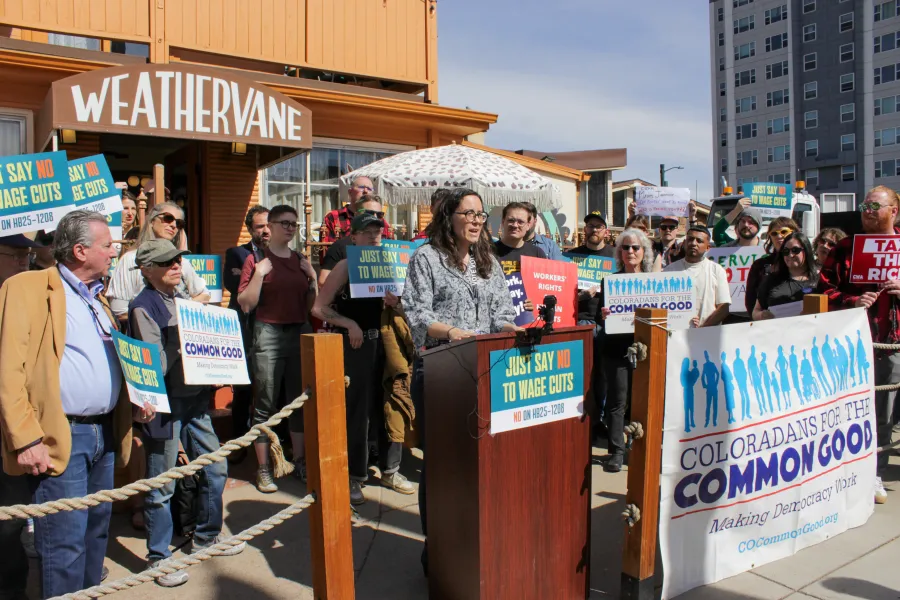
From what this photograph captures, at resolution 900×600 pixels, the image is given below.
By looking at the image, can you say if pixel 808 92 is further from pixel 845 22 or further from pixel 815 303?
pixel 815 303

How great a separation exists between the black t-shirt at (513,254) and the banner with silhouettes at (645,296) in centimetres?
65

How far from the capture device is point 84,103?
692 cm

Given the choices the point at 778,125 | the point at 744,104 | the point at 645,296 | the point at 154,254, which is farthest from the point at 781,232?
the point at 744,104

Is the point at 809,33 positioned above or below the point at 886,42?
above

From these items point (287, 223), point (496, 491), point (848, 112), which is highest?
point (848, 112)

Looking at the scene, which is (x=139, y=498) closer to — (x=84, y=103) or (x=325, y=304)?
(x=325, y=304)

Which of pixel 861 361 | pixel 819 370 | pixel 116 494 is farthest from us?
pixel 861 361

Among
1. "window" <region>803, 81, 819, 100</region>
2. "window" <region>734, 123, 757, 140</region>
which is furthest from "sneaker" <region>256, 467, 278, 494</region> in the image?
"window" <region>734, 123, 757, 140</region>

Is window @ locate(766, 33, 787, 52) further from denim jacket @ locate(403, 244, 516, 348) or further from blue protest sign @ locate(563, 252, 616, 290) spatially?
denim jacket @ locate(403, 244, 516, 348)

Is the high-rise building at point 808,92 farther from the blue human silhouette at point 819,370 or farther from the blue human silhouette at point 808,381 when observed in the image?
the blue human silhouette at point 808,381

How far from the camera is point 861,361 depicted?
4543mm

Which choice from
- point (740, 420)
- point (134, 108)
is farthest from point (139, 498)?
point (134, 108)

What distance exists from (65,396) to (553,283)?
347 centimetres

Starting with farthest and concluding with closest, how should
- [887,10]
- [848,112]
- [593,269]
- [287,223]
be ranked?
[848,112] < [887,10] < [593,269] < [287,223]
